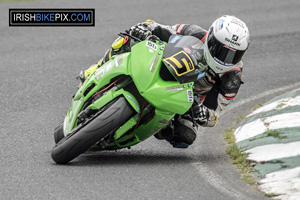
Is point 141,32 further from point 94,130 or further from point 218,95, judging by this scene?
point 94,130

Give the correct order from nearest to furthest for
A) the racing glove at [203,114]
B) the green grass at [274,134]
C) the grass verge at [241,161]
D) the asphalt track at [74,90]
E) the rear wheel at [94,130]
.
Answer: the asphalt track at [74,90], the rear wheel at [94,130], the grass verge at [241,161], the racing glove at [203,114], the green grass at [274,134]

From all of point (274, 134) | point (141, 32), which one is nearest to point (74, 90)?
point (141, 32)

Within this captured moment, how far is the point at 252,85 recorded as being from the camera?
10.6m

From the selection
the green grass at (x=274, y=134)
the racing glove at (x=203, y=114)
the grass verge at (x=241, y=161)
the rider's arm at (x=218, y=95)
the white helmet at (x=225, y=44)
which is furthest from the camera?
the green grass at (x=274, y=134)

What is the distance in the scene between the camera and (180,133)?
7129mm

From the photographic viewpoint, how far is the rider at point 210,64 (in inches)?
261

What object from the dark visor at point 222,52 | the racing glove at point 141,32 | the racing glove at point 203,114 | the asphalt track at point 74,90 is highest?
the dark visor at point 222,52

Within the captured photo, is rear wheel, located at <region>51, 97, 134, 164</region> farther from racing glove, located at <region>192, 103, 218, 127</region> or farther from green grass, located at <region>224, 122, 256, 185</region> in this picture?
green grass, located at <region>224, 122, 256, 185</region>

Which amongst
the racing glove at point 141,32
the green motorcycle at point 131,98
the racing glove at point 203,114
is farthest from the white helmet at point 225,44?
the racing glove at point 141,32

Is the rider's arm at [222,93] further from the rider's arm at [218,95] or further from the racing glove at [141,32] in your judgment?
the racing glove at [141,32]

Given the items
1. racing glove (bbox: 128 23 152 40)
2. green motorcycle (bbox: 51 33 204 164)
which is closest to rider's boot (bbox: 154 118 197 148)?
green motorcycle (bbox: 51 33 204 164)

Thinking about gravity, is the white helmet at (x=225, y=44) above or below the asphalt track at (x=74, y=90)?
above

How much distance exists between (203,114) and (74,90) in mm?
3419

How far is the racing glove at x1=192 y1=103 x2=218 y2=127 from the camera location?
6949 mm
